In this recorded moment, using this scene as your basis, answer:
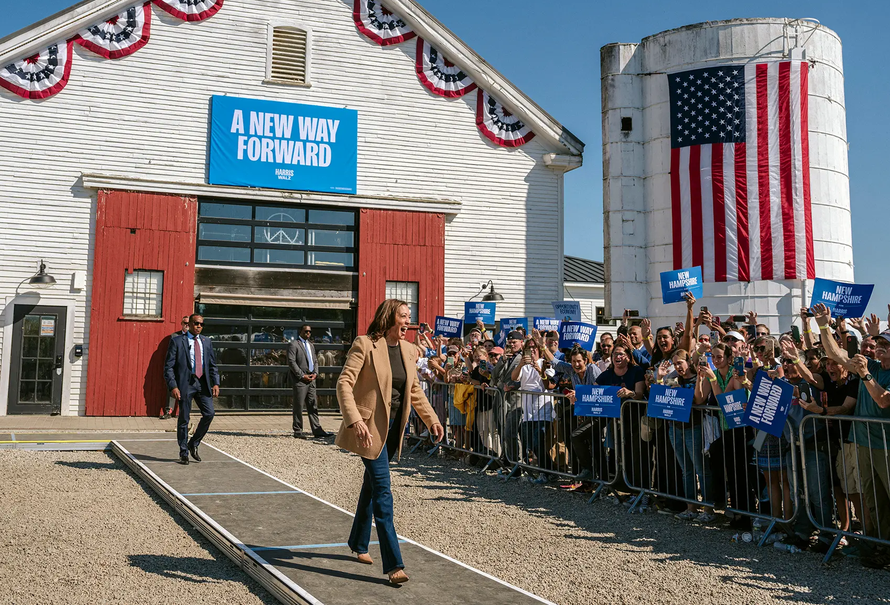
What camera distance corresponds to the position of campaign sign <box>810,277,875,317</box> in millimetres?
9961

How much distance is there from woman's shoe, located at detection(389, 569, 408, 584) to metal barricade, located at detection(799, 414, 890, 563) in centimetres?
358

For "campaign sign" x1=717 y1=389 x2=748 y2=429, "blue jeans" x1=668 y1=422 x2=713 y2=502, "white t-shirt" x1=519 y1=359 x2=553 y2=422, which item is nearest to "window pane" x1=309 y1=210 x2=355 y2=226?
"white t-shirt" x1=519 y1=359 x2=553 y2=422

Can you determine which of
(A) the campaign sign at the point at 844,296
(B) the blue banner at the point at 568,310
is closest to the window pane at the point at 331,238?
(B) the blue banner at the point at 568,310

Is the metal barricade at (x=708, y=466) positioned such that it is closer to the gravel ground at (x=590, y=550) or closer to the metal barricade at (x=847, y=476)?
the metal barricade at (x=847, y=476)

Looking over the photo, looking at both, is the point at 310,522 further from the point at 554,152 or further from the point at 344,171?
the point at 554,152

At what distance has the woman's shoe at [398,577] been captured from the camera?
212 inches

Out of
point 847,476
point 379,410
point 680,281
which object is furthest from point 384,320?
point 680,281

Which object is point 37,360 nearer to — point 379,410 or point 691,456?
point 379,410

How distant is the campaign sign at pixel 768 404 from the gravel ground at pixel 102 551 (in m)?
4.60

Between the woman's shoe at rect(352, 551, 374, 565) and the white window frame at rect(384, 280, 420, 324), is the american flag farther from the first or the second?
the woman's shoe at rect(352, 551, 374, 565)

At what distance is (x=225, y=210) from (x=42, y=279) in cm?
433

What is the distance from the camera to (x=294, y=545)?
251 inches

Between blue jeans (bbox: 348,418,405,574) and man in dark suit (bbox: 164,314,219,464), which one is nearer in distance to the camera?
blue jeans (bbox: 348,418,405,574)

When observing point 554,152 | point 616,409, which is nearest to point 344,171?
point 554,152
